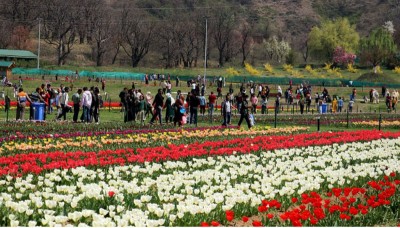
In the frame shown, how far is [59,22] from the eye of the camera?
104m

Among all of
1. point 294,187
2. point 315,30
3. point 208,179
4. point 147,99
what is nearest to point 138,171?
point 208,179

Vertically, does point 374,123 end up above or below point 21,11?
below

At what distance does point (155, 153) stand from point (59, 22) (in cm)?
9090

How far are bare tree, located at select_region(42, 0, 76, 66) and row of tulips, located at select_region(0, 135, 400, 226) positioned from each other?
82510 mm

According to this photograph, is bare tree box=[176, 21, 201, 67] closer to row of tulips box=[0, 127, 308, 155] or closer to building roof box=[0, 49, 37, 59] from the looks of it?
building roof box=[0, 49, 37, 59]

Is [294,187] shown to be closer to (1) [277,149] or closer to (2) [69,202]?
(2) [69,202]

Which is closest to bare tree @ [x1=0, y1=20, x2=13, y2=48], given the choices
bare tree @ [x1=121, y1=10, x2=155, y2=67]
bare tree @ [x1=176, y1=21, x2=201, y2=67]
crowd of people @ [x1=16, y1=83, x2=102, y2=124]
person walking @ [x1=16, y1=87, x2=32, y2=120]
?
bare tree @ [x1=121, y1=10, x2=155, y2=67]

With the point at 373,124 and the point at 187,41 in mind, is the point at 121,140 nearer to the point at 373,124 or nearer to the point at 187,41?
the point at 373,124

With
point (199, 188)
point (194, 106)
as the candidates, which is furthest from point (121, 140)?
point (199, 188)

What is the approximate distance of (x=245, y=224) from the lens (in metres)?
10.0

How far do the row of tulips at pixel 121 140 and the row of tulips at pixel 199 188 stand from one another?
1.95 meters

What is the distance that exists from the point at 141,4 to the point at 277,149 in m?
175

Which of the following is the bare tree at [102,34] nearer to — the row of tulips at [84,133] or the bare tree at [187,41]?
the bare tree at [187,41]

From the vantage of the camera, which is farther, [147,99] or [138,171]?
[147,99]
